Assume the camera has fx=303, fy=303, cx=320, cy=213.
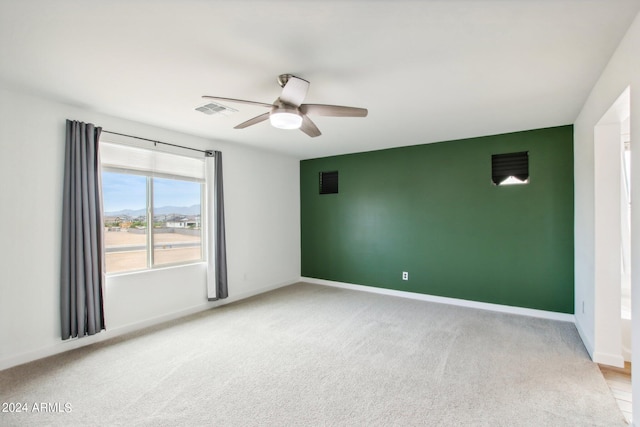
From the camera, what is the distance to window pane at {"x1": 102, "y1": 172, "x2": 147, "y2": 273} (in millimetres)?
3533

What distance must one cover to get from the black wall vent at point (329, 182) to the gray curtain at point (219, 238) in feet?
7.03

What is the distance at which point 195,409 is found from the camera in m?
2.14

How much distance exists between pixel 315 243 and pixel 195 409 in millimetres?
4130

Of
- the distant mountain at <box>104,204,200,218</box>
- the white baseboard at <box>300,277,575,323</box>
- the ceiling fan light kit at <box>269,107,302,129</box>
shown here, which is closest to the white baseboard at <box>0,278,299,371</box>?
the distant mountain at <box>104,204,200,218</box>

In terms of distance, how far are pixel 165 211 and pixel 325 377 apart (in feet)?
9.81

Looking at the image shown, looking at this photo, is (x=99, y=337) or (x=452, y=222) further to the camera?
(x=452, y=222)

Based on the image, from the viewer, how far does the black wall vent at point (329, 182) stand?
5875 mm

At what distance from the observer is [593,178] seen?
2.88 metres

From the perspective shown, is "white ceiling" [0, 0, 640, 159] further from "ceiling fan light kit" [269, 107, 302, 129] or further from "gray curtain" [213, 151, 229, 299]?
"gray curtain" [213, 151, 229, 299]

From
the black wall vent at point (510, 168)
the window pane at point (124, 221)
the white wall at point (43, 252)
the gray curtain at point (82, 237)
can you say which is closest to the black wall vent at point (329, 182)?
the white wall at point (43, 252)

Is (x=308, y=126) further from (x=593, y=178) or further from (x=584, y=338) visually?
(x=584, y=338)

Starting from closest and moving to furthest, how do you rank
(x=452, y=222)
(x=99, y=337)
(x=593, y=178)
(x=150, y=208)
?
1. (x=593, y=178)
2. (x=99, y=337)
3. (x=150, y=208)
4. (x=452, y=222)

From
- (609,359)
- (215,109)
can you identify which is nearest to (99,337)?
(215,109)

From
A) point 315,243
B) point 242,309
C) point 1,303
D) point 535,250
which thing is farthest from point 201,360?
point 535,250
